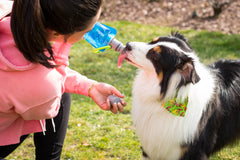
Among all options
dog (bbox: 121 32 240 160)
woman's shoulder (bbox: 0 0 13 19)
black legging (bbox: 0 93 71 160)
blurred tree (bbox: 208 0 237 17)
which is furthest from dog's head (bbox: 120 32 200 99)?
blurred tree (bbox: 208 0 237 17)

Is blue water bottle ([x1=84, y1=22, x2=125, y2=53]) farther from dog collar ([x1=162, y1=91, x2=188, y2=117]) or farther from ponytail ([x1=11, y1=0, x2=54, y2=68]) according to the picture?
ponytail ([x1=11, y1=0, x2=54, y2=68])

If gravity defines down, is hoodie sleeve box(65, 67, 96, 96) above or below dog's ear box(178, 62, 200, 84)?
below

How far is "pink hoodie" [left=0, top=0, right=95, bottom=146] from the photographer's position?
1.52 metres

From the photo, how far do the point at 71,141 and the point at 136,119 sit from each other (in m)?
1.04

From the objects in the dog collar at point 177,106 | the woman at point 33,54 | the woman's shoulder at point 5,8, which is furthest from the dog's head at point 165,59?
the woman's shoulder at point 5,8

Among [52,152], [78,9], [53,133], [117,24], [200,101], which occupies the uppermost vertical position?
[78,9]

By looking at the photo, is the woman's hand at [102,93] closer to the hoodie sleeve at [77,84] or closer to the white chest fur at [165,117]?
the hoodie sleeve at [77,84]

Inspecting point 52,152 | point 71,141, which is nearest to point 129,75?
point 71,141

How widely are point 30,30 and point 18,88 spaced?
0.36m

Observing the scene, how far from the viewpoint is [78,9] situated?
1407mm

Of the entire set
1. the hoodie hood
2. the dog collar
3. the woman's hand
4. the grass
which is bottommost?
the grass

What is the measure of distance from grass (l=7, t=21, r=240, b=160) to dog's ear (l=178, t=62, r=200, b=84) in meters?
1.10

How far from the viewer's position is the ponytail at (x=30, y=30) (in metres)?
1.32

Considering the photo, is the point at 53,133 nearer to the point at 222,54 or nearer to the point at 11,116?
the point at 11,116
